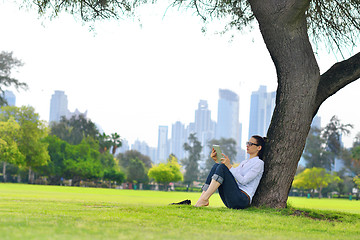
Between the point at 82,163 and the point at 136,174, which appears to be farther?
the point at 136,174

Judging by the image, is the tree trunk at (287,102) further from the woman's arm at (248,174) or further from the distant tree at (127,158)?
the distant tree at (127,158)

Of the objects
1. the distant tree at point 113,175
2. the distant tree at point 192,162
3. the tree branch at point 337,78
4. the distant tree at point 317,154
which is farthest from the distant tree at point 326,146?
the tree branch at point 337,78

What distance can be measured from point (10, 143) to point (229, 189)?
42667 mm

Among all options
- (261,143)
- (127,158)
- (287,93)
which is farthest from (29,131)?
(127,158)

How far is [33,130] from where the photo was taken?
4759 centimetres

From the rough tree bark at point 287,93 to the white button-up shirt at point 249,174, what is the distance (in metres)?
0.32

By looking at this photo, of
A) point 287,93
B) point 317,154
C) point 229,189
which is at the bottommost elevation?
point 229,189

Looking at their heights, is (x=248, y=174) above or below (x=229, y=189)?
above

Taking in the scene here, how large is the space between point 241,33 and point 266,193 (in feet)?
19.8

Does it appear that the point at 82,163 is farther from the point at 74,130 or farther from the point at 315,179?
the point at 315,179

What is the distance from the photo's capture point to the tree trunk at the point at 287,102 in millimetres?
8281

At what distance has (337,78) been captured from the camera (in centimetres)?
891

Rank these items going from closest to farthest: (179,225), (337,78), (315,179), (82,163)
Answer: (179,225)
(337,78)
(82,163)
(315,179)

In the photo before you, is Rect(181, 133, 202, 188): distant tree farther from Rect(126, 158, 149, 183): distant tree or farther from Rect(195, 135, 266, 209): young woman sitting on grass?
Rect(195, 135, 266, 209): young woman sitting on grass
